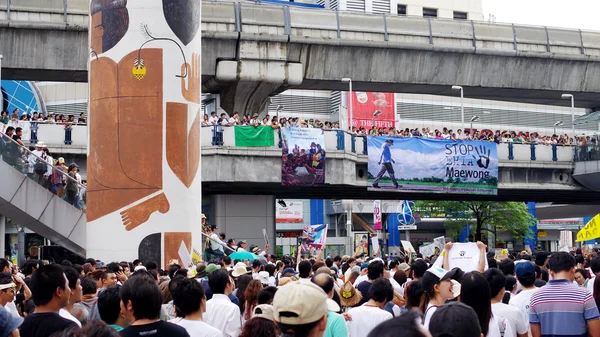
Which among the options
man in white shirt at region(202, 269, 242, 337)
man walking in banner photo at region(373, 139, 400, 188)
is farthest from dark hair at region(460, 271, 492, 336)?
man walking in banner photo at region(373, 139, 400, 188)

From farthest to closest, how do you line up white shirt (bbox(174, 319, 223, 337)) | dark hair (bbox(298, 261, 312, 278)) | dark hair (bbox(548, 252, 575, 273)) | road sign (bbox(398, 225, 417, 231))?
road sign (bbox(398, 225, 417, 231)), dark hair (bbox(298, 261, 312, 278)), dark hair (bbox(548, 252, 575, 273)), white shirt (bbox(174, 319, 223, 337))

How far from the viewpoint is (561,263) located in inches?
336

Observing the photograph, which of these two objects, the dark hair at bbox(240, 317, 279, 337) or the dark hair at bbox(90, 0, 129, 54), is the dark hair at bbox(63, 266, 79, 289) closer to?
the dark hair at bbox(240, 317, 279, 337)

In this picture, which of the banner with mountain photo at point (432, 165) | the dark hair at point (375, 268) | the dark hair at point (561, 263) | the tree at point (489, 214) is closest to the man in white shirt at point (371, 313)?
the dark hair at point (561, 263)

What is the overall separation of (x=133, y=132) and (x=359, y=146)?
15670 millimetres

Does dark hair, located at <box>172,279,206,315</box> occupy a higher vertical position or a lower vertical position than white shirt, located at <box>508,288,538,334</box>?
higher

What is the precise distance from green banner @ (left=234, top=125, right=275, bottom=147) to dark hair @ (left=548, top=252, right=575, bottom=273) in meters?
26.9

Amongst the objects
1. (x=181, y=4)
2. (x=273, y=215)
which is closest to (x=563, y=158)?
(x=273, y=215)

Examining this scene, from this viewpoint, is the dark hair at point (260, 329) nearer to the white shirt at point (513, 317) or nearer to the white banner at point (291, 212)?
the white shirt at point (513, 317)

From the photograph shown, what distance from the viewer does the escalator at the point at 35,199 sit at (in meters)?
25.6

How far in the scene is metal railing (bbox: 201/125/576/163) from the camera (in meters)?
34.9

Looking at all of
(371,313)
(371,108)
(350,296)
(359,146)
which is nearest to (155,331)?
(371,313)

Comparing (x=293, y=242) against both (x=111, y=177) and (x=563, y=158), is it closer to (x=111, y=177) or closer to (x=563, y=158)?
(x=563, y=158)

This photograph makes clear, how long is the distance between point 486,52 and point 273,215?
1369 centimetres
